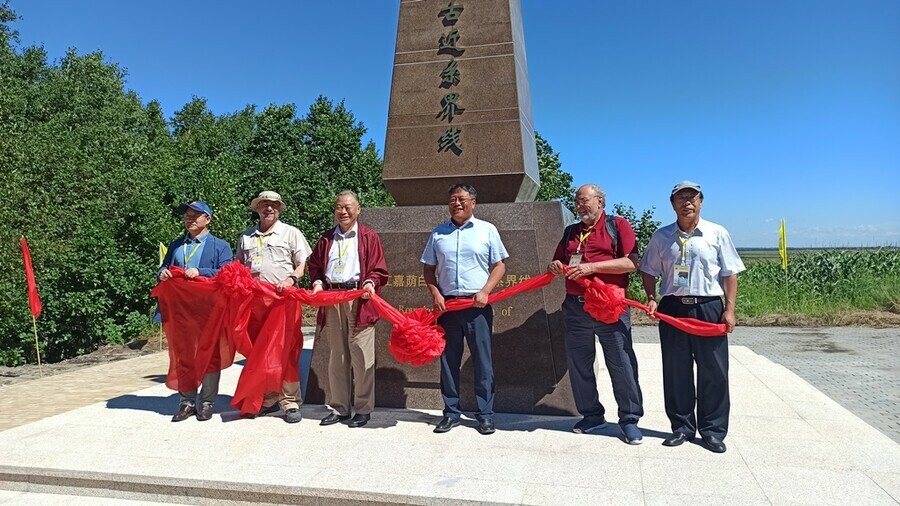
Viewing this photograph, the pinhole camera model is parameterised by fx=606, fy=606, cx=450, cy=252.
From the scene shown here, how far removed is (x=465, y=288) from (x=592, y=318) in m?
0.82

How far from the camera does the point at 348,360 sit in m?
4.25

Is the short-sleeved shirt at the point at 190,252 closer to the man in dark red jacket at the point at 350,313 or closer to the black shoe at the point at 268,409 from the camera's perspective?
the man in dark red jacket at the point at 350,313

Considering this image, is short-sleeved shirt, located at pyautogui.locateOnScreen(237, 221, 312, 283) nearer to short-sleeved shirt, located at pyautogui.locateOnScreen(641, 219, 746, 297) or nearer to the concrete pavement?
the concrete pavement

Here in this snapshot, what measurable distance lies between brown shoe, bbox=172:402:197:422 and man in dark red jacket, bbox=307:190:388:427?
3.35 feet

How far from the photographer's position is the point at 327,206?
20.2m

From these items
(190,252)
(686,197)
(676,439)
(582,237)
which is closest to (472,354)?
(582,237)

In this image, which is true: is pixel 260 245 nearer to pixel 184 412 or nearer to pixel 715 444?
pixel 184 412

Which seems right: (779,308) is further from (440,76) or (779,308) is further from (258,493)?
(258,493)

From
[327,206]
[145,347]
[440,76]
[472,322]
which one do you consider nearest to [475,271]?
[472,322]

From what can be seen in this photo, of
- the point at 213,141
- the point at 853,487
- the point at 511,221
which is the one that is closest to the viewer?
the point at 853,487

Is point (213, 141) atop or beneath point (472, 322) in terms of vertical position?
atop

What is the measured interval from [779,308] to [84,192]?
748 inches

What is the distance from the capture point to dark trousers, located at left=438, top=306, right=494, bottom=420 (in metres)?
3.91

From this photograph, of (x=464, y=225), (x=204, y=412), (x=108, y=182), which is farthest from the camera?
(x=108, y=182)
